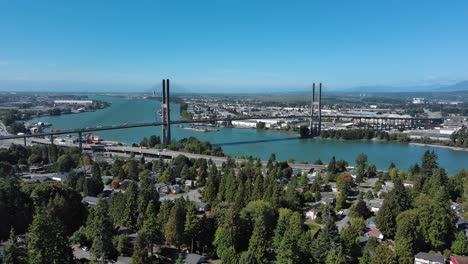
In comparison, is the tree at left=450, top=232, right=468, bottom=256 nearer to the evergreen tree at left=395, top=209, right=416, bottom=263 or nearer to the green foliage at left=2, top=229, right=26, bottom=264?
the evergreen tree at left=395, top=209, right=416, bottom=263

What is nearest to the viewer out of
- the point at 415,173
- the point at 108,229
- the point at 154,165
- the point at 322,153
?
the point at 108,229

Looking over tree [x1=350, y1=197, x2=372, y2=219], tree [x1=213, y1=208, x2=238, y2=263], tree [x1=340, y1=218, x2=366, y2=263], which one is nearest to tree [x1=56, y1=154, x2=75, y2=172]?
tree [x1=213, y1=208, x2=238, y2=263]

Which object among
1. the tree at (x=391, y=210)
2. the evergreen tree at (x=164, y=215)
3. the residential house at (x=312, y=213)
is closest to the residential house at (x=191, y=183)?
the residential house at (x=312, y=213)

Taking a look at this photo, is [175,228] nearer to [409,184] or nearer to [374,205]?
[374,205]

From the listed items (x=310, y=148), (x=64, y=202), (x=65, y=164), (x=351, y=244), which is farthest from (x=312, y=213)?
(x=310, y=148)

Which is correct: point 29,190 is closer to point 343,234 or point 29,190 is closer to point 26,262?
point 26,262

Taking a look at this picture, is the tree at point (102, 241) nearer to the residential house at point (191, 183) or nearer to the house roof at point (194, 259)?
the house roof at point (194, 259)

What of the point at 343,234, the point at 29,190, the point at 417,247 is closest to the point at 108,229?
the point at 29,190

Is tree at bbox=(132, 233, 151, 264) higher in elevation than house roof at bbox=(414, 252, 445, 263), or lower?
higher
